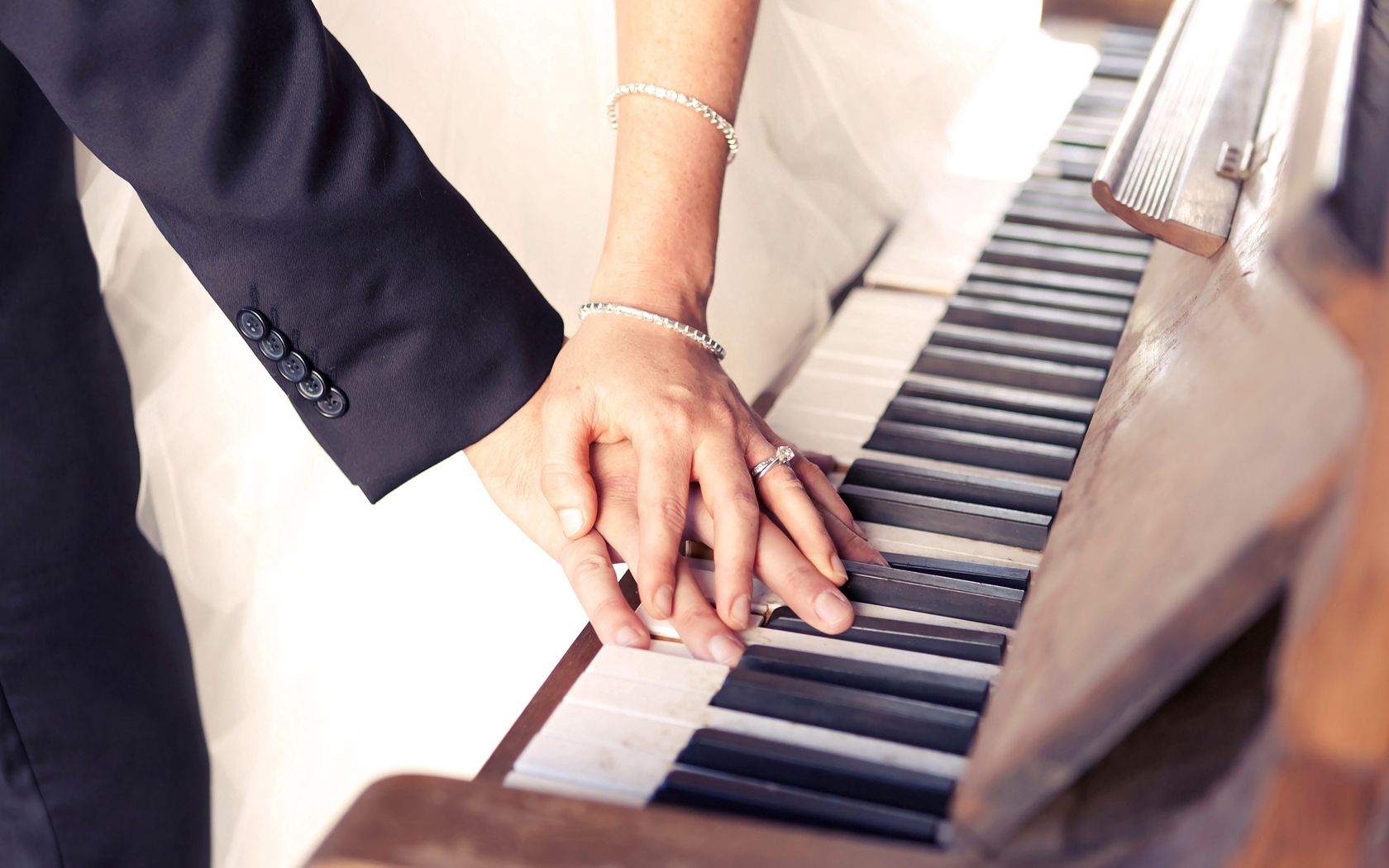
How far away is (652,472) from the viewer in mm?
724

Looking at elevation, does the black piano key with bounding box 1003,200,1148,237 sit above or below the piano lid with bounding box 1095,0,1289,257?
below

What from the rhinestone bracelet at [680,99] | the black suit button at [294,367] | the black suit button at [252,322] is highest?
the rhinestone bracelet at [680,99]

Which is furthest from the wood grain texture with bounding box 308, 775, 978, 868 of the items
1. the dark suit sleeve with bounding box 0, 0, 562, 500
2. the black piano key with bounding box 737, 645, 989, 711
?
the dark suit sleeve with bounding box 0, 0, 562, 500

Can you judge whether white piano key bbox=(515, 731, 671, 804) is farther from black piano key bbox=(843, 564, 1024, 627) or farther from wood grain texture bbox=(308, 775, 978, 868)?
black piano key bbox=(843, 564, 1024, 627)

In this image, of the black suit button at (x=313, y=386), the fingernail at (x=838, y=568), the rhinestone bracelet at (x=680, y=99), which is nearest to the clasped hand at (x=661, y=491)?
the fingernail at (x=838, y=568)

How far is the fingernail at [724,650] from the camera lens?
627 millimetres

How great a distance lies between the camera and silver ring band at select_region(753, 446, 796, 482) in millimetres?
757

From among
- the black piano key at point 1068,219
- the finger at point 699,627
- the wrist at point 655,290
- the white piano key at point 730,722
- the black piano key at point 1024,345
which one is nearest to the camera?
the white piano key at point 730,722

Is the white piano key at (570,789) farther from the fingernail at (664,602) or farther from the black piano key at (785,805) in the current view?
the fingernail at (664,602)

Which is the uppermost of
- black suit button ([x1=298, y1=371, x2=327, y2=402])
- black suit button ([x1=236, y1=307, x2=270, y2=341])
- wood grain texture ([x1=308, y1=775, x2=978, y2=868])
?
black suit button ([x1=236, y1=307, x2=270, y2=341])

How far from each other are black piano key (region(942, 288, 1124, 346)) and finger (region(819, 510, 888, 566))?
1.22 ft

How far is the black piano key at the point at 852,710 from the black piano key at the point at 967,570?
0.50 ft

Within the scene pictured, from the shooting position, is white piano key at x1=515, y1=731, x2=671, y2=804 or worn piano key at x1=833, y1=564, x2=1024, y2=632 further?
worn piano key at x1=833, y1=564, x2=1024, y2=632

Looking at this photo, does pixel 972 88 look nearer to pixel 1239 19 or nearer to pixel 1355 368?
pixel 1239 19
